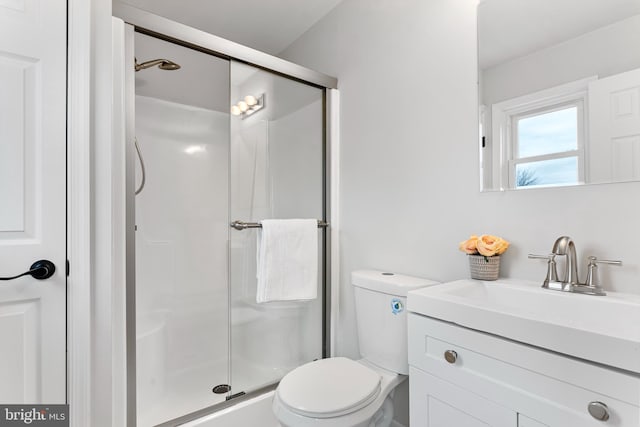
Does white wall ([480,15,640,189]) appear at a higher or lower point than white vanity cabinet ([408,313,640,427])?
higher

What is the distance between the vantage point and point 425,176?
1.50 m

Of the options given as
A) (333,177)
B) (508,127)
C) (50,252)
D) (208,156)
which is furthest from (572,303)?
(208,156)

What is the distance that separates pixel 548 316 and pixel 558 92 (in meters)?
0.77

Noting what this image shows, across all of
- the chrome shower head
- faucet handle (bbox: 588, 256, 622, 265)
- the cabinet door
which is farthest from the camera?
the chrome shower head

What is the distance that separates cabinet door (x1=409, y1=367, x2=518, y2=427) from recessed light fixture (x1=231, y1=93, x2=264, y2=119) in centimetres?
138

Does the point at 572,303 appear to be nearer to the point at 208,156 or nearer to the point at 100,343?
the point at 100,343

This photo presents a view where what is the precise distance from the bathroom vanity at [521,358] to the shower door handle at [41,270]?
126 centimetres

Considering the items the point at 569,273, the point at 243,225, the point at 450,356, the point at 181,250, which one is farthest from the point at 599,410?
the point at 181,250

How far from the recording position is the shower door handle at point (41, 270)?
1128 mm

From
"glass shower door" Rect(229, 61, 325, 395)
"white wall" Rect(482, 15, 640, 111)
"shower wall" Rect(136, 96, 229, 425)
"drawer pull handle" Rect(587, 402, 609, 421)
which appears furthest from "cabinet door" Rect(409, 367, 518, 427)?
"shower wall" Rect(136, 96, 229, 425)

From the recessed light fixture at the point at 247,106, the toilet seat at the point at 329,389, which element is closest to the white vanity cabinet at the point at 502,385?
the toilet seat at the point at 329,389

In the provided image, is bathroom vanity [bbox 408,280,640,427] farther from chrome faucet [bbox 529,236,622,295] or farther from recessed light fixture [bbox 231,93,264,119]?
recessed light fixture [bbox 231,93,264,119]

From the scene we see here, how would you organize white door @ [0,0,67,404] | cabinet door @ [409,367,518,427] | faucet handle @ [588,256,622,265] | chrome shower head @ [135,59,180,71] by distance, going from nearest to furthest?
cabinet door @ [409,367,518,427] → faucet handle @ [588,256,622,265] → white door @ [0,0,67,404] → chrome shower head @ [135,59,180,71]

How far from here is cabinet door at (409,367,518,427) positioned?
866 mm
